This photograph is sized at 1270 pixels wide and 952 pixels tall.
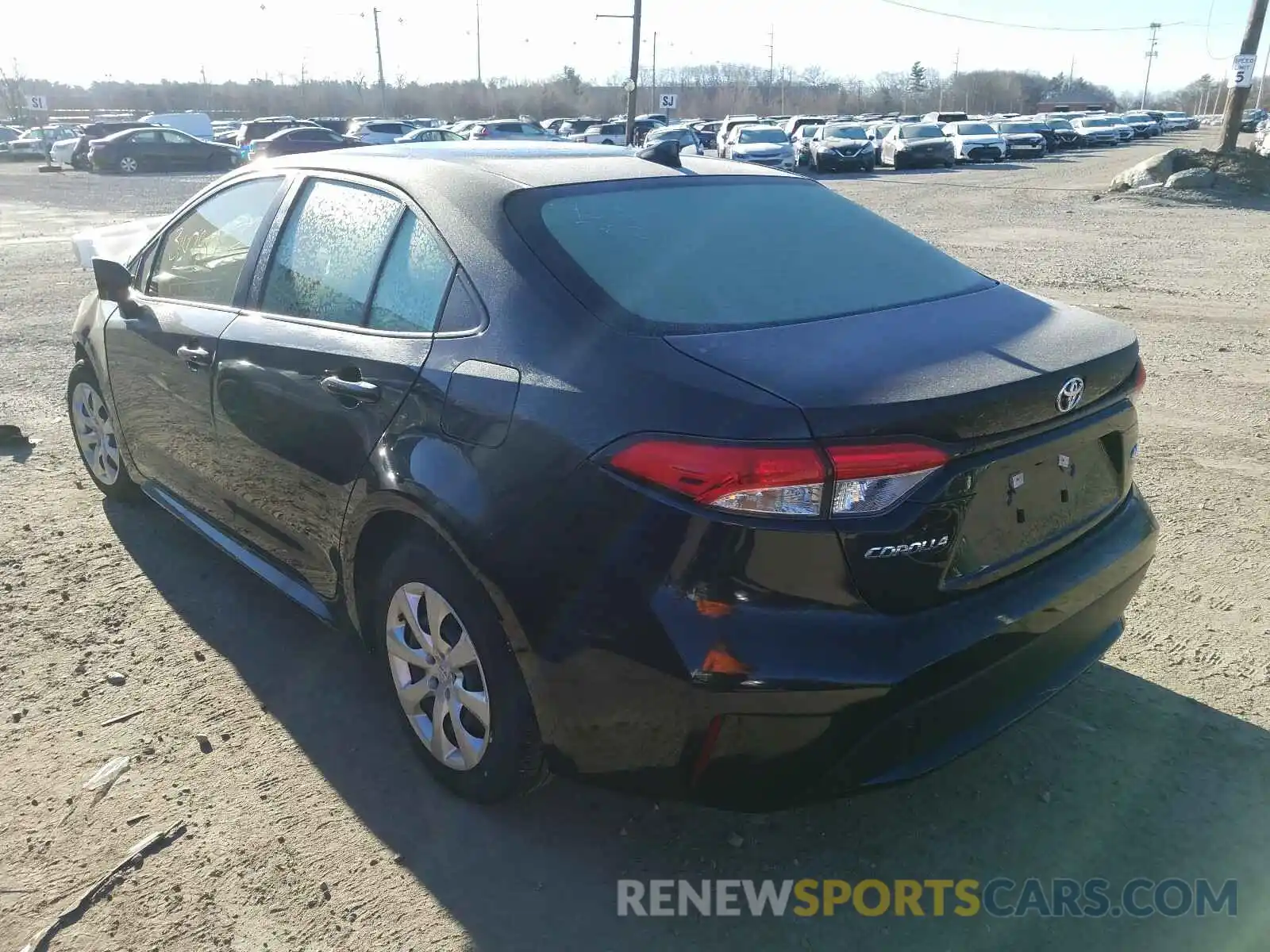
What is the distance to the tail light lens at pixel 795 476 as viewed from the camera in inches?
81.2

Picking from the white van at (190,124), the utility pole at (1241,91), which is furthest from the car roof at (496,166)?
the white van at (190,124)

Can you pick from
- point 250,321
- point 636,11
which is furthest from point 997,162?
point 250,321

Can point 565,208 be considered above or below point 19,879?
above

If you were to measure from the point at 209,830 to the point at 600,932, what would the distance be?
1.13 metres

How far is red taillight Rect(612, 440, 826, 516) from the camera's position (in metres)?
2.06

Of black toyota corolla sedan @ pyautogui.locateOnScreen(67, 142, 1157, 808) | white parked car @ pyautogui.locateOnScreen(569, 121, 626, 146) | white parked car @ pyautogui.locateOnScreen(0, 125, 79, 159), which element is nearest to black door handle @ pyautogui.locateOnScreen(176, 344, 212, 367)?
black toyota corolla sedan @ pyautogui.locateOnScreen(67, 142, 1157, 808)

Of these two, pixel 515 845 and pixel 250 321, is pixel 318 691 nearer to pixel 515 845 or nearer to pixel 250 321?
pixel 515 845

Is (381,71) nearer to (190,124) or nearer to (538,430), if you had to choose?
(190,124)

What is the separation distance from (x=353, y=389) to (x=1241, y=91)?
970 inches

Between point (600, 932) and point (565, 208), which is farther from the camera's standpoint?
point (565, 208)

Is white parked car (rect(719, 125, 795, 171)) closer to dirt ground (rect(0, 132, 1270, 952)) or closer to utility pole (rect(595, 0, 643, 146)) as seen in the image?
utility pole (rect(595, 0, 643, 146))

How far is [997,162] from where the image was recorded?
3441cm

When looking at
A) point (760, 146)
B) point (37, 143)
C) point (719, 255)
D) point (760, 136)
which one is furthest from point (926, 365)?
point (37, 143)

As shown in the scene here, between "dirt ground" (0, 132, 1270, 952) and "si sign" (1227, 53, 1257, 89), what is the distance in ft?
70.4
